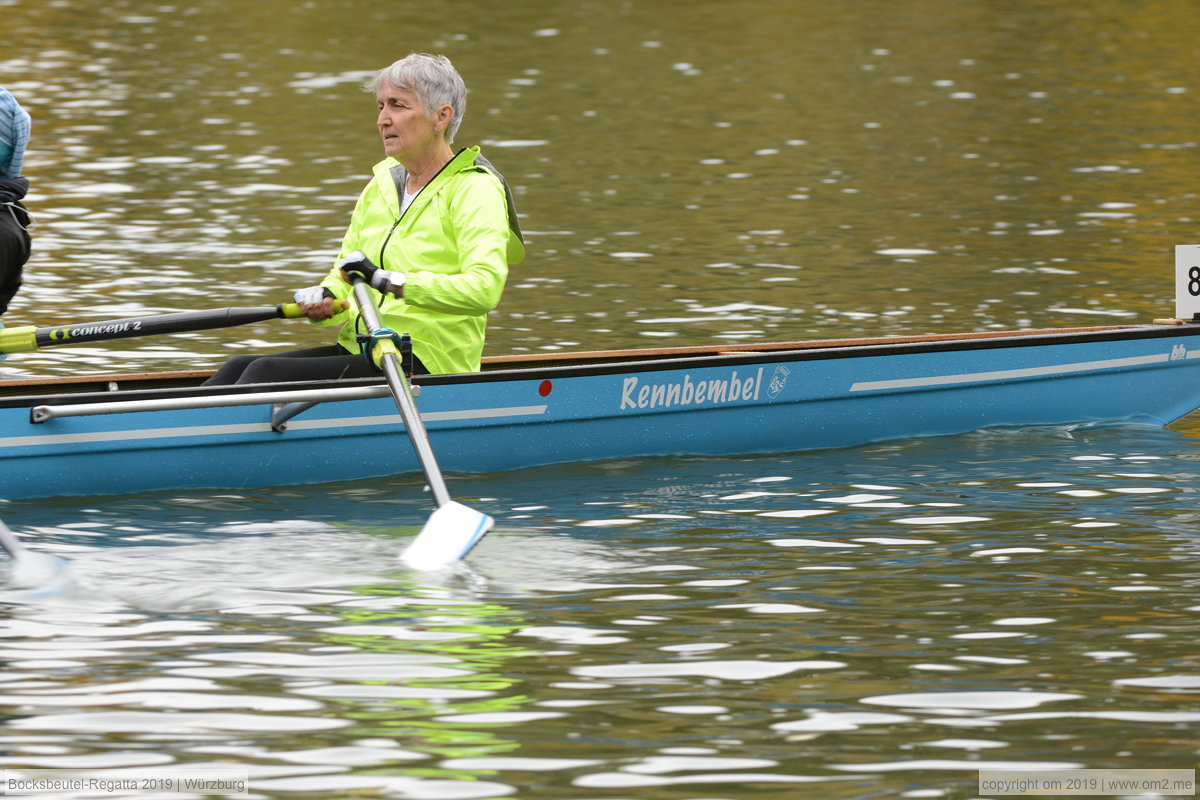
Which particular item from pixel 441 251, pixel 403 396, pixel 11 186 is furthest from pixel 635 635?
pixel 11 186

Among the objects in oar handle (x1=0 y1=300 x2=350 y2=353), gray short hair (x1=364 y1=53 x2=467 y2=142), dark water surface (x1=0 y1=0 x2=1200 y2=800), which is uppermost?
gray short hair (x1=364 y1=53 x2=467 y2=142)

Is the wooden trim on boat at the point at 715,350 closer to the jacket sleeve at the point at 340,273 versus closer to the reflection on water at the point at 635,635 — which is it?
the reflection on water at the point at 635,635

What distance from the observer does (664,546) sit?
7.02m

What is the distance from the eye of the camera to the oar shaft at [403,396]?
23.5ft

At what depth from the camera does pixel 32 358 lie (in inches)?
406

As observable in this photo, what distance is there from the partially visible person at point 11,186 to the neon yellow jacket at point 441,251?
1138 mm

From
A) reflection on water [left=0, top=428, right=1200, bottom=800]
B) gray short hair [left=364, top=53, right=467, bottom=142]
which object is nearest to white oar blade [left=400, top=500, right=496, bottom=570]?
reflection on water [left=0, top=428, right=1200, bottom=800]

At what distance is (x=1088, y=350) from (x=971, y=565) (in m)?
2.54

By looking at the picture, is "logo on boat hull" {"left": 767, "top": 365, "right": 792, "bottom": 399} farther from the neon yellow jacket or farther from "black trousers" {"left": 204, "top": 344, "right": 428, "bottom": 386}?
"black trousers" {"left": 204, "top": 344, "right": 428, "bottom": 386}

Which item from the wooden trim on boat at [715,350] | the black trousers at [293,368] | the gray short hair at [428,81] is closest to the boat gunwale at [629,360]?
the wooden trim on boat at [715,350]

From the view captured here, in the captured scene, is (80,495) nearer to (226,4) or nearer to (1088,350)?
(1088,350)

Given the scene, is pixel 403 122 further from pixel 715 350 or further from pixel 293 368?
pixel 715 350

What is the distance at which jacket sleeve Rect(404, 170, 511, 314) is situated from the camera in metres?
7.33

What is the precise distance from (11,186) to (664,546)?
109 inches
